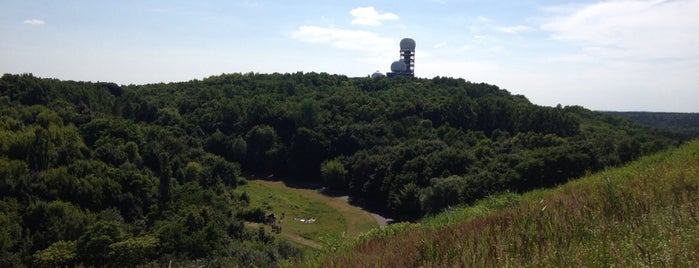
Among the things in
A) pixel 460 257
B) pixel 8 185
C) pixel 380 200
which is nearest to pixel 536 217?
pixel 460 257

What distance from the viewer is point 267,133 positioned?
57219mm

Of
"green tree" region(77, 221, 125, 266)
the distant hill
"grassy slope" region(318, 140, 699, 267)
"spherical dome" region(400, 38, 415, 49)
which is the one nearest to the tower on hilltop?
"spherical dome" region(400, 38, 415, 49)

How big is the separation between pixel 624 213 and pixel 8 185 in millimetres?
29773

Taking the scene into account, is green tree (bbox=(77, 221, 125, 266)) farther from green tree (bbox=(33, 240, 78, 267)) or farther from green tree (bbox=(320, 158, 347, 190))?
green tree (bbox=(320, 158, 347, 190))

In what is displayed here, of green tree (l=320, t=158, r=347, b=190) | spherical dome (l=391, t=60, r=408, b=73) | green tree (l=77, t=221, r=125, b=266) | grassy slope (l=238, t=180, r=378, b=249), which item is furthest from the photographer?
spherical dome (l=391, t=60, r=408, b=73)

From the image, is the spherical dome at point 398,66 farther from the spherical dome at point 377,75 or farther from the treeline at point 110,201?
the treeline at point 110,201

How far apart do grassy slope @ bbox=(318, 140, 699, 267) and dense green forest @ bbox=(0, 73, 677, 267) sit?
538 centimetres

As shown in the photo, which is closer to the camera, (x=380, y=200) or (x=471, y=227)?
(x=471, y=227)

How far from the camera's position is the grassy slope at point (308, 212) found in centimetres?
3220

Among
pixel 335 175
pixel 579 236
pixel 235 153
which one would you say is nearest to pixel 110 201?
pixel 335 175

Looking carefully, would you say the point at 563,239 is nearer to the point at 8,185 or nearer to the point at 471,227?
the point at 471,227

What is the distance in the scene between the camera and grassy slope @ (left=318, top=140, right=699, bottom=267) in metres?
3.86

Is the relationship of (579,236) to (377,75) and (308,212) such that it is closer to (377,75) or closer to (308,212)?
(308,212)

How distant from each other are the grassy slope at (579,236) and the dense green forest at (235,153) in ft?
17.6
